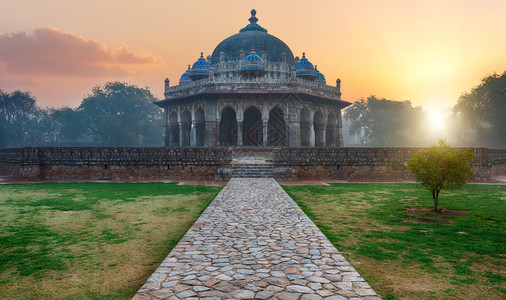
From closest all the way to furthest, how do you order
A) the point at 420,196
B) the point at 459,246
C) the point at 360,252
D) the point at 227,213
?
the point at 360,252, the point at 459,246, the point at 227,213, the point at 420,196

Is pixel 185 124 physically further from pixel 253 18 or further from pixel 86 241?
pixel 86 241

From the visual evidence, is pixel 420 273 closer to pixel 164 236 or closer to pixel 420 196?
pixel 164 236

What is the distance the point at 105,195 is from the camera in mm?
9883

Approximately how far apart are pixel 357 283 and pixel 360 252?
54.3 inches

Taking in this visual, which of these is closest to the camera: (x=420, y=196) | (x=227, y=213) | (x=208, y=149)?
(x=227, y=213)

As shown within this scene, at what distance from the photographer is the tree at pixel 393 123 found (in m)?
47.1

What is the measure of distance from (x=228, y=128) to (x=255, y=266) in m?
25.1

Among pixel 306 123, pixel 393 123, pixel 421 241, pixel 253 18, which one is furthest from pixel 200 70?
pixel 393 123

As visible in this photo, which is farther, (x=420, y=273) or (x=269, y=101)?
(x=269, y=101)

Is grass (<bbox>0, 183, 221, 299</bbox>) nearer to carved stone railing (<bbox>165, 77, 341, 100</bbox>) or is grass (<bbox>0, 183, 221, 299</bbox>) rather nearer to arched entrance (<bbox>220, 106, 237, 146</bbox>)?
carved stone railing (<bbox>165, 77, 341, 100</bbox>)

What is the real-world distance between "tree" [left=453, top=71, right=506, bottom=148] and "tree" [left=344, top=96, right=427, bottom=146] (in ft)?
21.6

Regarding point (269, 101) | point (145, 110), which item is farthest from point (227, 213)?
point (145, 110)

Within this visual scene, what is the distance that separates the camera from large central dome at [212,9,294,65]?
100 feet

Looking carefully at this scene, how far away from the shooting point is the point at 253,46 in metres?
30.4
